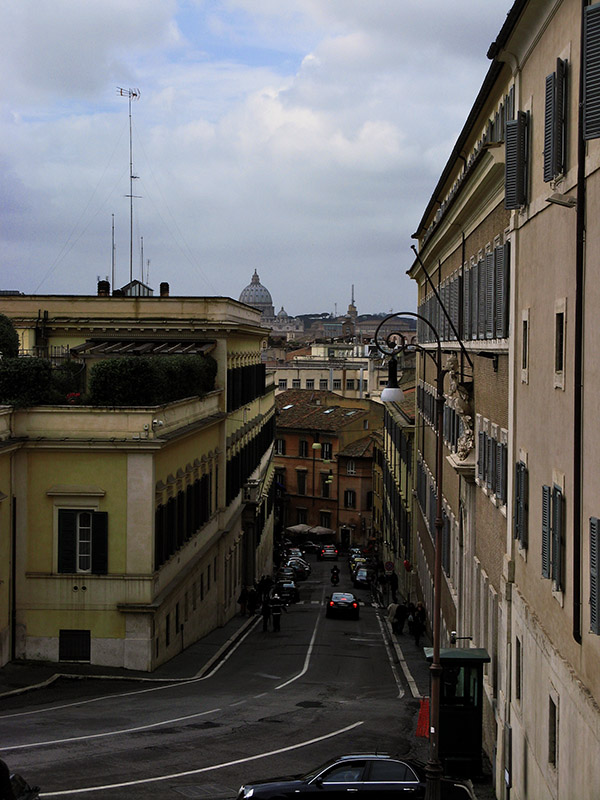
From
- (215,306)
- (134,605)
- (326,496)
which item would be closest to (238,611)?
(215,306)

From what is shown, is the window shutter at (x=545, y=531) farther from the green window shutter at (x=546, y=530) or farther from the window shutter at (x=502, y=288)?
the window shutter at (x=502, y=288)

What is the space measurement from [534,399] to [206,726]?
10975 mm

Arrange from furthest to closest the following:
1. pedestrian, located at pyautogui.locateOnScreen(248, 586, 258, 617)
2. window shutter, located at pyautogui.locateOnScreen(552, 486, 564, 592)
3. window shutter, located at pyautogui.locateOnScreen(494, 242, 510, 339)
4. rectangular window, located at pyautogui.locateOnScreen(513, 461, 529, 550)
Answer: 1. pedestrian, located at pyautogui.locateOnScreen(248, 586, 258, 617)
2. window shutter, located at pyautogui.locateOnScreen(494, 242, 510, 339)
3. rectangular window, located at pyautogui.locateOnScreen(513, 461, 529, 550)
4. window shutter, located at pyautogui.locateOnScreen(552, 486, 564, 592)

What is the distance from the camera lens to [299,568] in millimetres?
73562

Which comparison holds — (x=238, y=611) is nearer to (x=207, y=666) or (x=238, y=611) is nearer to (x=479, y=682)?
(x=207, y=666)

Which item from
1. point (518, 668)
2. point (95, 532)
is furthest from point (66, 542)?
point (518, 668)

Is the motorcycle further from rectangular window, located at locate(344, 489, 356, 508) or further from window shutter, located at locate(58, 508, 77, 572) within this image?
rectangular window, located at locate(344, 489, 356, 508)

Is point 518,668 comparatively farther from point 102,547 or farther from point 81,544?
point 81,544

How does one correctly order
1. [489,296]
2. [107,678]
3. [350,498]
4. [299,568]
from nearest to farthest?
[489,296] < [107,678] < [299,568] < [350,498]

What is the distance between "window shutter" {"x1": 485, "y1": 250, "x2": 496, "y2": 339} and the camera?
2002 cm

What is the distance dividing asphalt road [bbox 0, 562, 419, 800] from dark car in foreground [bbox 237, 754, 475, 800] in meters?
2.04

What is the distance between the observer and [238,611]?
168ft

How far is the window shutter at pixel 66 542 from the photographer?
2969cm

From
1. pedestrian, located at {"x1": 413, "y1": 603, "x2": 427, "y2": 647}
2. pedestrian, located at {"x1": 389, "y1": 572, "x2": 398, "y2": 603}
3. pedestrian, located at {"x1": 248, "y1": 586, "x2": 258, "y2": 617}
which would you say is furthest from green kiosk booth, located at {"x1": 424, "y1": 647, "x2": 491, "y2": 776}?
pedestrian, located at {"x1": 389, "y1": 572, "x2": 398, "y2": 603}
